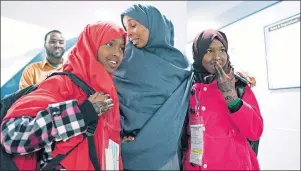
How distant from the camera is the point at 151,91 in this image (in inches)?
35.9

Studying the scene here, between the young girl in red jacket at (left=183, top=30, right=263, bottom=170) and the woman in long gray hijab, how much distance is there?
0.28 feet

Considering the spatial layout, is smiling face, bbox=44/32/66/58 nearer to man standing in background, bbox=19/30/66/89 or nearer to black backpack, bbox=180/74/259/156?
man standing in background, bbox=19/30/66/89

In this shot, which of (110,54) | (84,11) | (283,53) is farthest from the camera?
(84,11)

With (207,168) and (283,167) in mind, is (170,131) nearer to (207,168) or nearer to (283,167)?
(207,168)

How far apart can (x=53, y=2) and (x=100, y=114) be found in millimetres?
2032

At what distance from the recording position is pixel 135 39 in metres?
1.00

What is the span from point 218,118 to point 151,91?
0.32m

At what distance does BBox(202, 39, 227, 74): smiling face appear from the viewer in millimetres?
1042

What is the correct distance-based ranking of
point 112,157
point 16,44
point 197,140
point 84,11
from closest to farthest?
1. point 112,157
2. point 197,140
3. point 16,44
4. point 84,11

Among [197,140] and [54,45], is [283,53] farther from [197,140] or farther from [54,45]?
[54,45]

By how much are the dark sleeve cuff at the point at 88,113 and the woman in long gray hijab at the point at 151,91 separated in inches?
8.0

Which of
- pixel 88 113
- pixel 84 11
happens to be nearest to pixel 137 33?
pixel 88 113

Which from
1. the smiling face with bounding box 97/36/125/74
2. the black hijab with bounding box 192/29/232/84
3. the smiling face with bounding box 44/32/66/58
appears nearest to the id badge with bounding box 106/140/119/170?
the smiling face with bounding box 97/36/125/74

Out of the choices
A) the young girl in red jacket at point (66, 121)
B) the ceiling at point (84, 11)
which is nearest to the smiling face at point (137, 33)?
the young girl in red jacket at point (66, 121)
